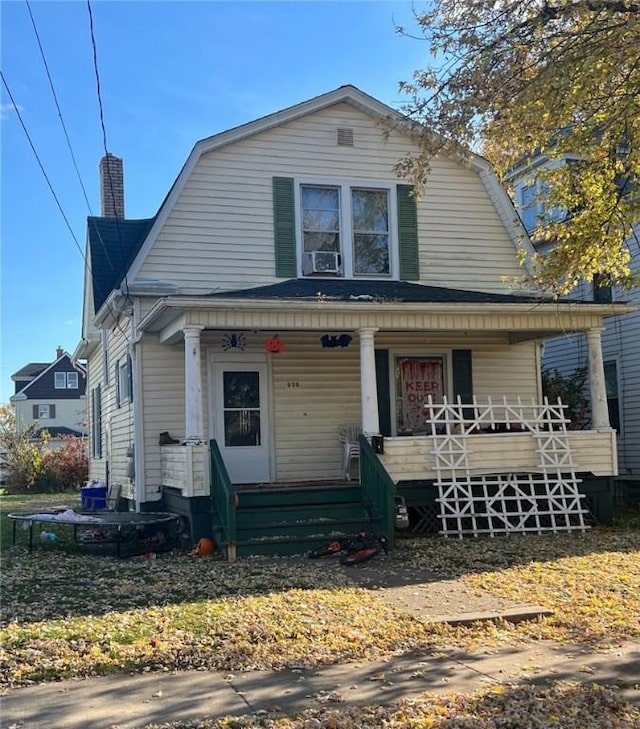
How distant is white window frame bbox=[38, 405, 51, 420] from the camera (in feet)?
204

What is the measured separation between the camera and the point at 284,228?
43.2ft

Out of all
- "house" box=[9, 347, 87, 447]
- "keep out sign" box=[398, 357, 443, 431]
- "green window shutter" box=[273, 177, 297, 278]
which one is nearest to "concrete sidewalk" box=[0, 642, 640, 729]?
"keep out sign" box=[398, 357, 443, 431]

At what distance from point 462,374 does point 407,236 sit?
2619mm

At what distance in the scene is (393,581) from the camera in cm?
838

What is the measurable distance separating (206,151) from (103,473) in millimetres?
7665

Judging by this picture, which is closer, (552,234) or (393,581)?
(393,581)

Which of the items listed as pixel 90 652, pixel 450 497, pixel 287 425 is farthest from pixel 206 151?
pixel 90 652

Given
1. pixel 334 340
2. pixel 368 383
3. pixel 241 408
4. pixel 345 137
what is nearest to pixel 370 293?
pixel 334 340

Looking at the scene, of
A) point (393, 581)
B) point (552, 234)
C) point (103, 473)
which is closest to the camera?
point (393, 581)

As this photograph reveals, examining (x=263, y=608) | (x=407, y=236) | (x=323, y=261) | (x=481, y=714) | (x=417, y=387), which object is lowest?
(x=481, y=714)

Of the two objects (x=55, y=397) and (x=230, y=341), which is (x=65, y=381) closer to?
(x=55, y=397)

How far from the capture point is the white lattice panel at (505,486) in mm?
11391

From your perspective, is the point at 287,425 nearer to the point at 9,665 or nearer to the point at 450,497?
the point at 450,497

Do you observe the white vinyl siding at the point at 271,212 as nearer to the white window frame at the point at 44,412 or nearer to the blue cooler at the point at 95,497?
the blue cooler at the point at 95,497
